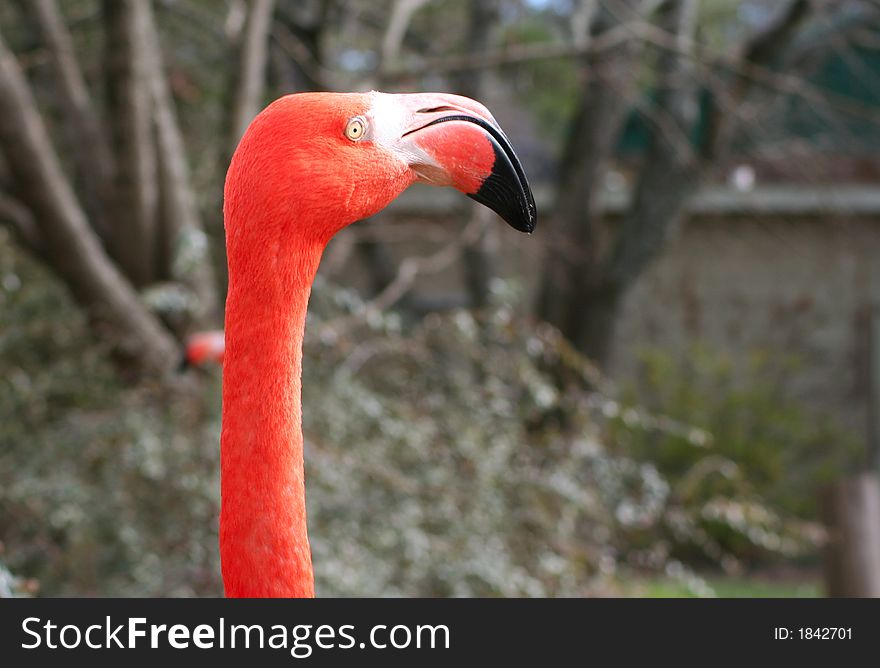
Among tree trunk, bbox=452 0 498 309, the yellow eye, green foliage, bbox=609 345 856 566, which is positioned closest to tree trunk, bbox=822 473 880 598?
tree trunk, bbox=452 0 498 309

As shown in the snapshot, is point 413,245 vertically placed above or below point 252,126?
above

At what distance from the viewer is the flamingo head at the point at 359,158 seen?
1390 millimetres

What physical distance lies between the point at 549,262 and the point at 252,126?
4.25 m

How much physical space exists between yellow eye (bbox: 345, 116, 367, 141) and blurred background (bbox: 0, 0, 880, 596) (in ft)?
3.53

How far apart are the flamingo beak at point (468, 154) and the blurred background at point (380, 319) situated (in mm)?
1125

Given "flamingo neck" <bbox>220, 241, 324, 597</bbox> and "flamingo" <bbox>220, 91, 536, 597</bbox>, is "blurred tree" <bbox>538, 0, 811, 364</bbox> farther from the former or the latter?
"flamingo neck" <bbox>220, 241, 324, 597</bbox>

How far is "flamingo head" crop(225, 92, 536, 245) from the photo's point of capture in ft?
4.56

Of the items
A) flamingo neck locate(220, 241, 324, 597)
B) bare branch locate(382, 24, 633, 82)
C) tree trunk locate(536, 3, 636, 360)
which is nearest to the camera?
flamingo neck locate(220, 241, 324, 597)

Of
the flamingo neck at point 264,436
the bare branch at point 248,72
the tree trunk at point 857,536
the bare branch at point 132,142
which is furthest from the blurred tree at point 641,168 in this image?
the flamingo neck at point 264,436

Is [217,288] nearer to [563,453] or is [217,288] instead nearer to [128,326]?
[128,326]
